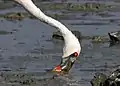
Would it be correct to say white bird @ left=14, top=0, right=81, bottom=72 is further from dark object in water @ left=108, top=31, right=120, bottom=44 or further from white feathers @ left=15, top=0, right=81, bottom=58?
dark object in water @ left=108, top=31, right=120, bottom=44

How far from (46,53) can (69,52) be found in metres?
2.60

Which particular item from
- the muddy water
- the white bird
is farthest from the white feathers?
the muddy water

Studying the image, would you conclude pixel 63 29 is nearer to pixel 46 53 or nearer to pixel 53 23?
pixel 53 23

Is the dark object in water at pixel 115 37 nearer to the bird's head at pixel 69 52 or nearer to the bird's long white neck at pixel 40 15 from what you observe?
the bird's head at pixel 69 52

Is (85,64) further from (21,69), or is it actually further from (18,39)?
(18,39)

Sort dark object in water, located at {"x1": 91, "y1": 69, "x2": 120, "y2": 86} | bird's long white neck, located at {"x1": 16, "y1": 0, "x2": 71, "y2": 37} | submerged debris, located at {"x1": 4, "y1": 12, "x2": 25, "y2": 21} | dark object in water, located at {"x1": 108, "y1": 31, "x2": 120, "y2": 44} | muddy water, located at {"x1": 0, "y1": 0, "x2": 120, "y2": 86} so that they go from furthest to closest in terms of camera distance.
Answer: submerged debris, located at {"x1": 4, "y1": 12, "x2": 25, "y2": 21} < dark object in water, located at {"x1": 108, "y1": 31, "x2": 120, "y2": 44} < muddy water, located at {"x1": 0, "y1": 0, "x2": 120, "y2": 86} < bird's long white neck, located at {"x1": 16, "y1": 0, "x2": 71, "y2": 37} < dark object in water, located at {"x1": 91, "y1": 69, "x2": 120, "y2": 86}

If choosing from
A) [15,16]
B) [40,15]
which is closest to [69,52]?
[40,15]

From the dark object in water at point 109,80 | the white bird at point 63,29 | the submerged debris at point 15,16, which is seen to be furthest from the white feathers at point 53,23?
the submerged debris at point 15,16

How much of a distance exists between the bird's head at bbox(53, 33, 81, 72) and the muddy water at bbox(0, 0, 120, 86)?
0.18 meters

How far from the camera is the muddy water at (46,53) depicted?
11.7m

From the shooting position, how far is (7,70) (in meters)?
12.4

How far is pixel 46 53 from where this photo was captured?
46.0 feet

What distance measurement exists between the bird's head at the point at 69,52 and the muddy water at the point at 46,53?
180mm

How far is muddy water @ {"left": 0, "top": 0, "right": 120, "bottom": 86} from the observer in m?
11.7
